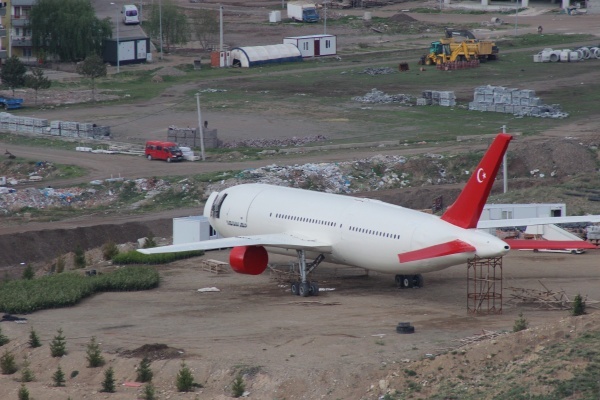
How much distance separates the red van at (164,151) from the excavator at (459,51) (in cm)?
5491

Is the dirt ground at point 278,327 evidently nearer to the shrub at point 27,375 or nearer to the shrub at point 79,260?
the shrub at point 27,375

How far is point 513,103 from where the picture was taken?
369ft

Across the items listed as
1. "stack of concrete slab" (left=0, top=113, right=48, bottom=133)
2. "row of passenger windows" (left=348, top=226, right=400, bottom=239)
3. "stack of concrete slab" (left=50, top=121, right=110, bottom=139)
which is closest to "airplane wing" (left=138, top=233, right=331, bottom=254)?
"row of passenger windows" (left=348, top=226, right=400, bottom=239)

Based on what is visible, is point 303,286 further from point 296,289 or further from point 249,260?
point 249,260

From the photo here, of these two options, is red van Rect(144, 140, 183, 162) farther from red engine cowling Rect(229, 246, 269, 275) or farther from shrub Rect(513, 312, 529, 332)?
shrub Rect(513, 312, 529, 332)

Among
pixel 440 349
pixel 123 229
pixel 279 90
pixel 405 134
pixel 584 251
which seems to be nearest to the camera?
pixel 440 349

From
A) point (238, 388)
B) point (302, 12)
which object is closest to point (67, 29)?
point (302, 12)

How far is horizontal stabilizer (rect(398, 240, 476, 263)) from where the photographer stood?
49562 millimetres

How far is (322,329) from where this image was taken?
48.2 metres

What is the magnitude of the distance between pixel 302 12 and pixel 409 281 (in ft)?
451

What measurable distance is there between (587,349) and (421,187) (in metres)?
46.3

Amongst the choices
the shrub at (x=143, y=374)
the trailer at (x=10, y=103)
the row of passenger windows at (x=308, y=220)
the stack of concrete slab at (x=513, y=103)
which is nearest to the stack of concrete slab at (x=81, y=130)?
the trailer at (x=10, y=103)

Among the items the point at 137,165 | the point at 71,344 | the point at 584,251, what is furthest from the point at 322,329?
the point at 137,165

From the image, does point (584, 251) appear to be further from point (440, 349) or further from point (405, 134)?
point (405, 134)
